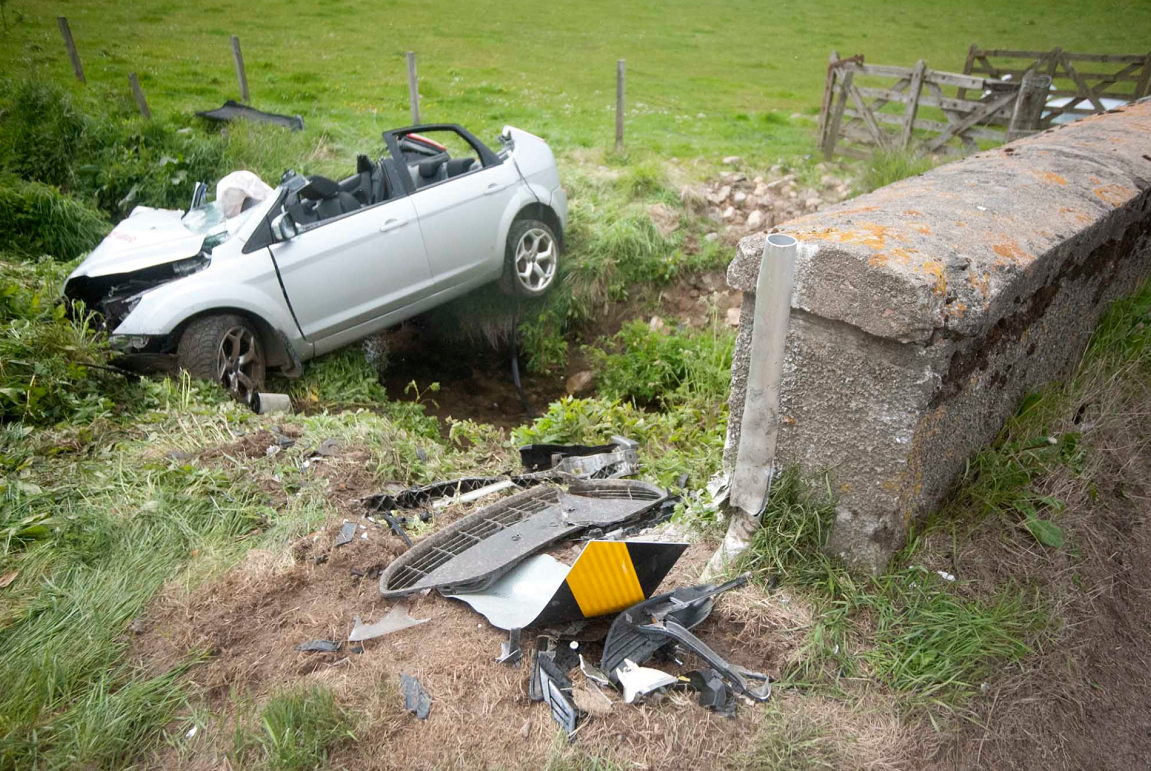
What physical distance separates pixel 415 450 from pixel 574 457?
3.26 ft

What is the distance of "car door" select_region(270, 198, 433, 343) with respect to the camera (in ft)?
17.0

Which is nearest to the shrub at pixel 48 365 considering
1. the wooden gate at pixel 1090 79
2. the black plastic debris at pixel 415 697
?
the black plastic debris at pixel 415 697

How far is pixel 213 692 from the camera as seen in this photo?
220 cm

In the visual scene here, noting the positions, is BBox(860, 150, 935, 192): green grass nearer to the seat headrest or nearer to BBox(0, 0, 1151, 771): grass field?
BBox(0, 0, 1151, 771): grass field

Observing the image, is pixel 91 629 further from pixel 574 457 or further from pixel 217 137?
pixel 217 137

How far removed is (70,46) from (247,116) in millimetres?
2365

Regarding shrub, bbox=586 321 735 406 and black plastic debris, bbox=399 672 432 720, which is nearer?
black plastic debris, bbox=399 672 432 720

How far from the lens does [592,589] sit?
2174 millimetres

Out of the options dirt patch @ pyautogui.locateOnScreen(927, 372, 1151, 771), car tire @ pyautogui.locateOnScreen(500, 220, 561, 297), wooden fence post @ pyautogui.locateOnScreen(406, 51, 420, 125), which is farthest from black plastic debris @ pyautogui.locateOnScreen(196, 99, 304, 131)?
dirt patch @ pyautogui.locateOnScreen(927, 372, 1151, 771)

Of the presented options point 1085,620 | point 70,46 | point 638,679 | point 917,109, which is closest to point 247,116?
point 70,46

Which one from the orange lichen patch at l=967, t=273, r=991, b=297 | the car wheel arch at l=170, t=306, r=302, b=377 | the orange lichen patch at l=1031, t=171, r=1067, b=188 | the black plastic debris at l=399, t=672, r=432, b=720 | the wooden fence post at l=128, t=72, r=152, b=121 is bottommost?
the car wheel arch at l=170, t=306, r=302, b=377

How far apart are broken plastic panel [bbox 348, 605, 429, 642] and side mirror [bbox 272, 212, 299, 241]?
355 cm

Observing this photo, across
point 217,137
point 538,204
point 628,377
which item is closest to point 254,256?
point 538,204

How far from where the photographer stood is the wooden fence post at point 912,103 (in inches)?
386
